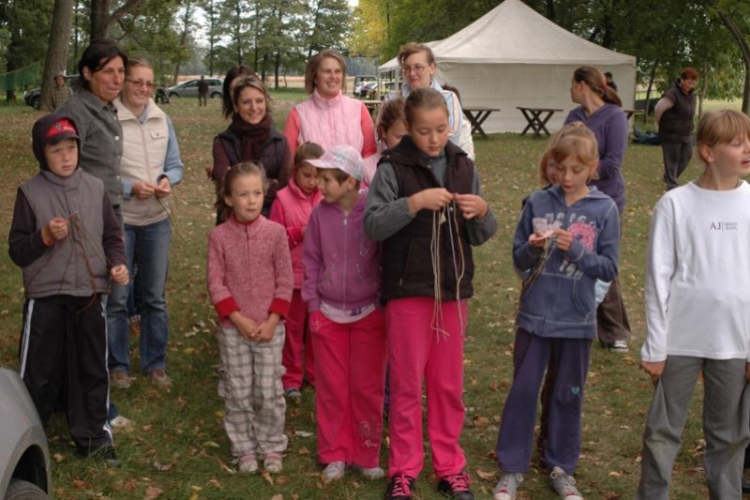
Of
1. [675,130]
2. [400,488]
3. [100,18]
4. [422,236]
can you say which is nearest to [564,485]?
[400,488]

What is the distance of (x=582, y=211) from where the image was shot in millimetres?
4488

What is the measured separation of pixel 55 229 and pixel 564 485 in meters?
2.74

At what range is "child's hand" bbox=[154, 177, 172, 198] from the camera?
559 cm

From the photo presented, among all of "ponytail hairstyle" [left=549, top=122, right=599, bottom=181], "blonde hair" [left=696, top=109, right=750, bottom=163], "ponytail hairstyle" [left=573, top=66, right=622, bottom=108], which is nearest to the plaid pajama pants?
"ponytail hairstyle" [left=549, top=122, right=599, bottom=181]

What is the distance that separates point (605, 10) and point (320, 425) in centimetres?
3258

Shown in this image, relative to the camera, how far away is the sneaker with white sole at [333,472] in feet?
15.6

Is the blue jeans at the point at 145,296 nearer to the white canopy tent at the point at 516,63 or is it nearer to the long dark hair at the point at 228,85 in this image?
the long dark hair at the point at 228,85

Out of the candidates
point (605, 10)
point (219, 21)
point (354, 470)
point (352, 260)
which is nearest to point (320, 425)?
point (354, 470)

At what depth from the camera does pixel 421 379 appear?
4469mm

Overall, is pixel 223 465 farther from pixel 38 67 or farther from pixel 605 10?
pixel 38 67

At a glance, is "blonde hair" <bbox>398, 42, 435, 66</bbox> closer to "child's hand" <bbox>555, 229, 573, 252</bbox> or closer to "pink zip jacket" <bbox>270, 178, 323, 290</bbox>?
"pink zip jacket" <bbox>270, 178, 323, 290</bbox>

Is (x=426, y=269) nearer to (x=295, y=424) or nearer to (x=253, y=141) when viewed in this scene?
(x=295, y=424)

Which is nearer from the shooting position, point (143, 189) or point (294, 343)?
point (143, 189)

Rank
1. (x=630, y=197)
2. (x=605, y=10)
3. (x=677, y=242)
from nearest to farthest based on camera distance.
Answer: (x=677, y=242), (x=630, y=197), (x=605, y=10)
